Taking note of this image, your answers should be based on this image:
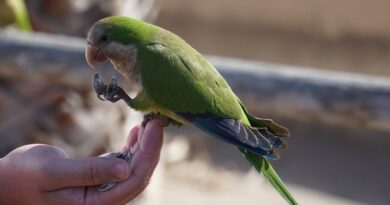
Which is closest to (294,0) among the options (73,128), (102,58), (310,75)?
(73,128)

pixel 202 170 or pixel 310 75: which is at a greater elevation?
pixel 310 75

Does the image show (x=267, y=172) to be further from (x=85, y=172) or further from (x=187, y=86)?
(x=85, y=172)

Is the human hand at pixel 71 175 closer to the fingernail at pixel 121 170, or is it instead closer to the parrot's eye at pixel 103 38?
the fingernail at pixel 121 170

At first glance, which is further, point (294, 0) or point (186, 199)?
point (294, 0)

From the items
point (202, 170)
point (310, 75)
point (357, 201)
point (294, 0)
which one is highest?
point (310, 75)

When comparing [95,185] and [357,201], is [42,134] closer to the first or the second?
[357,201]

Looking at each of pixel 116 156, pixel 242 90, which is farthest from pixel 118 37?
pixel 242 90
